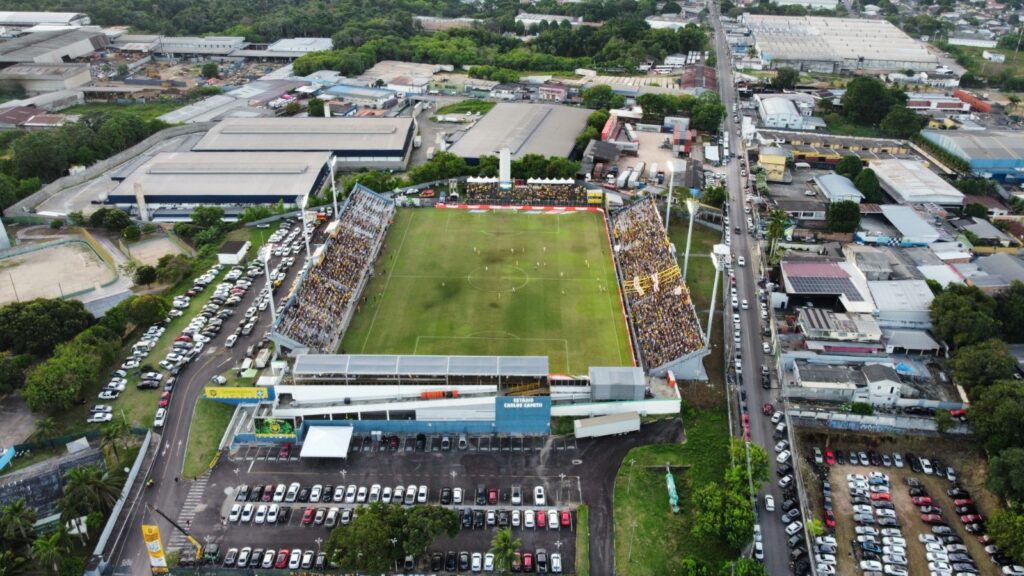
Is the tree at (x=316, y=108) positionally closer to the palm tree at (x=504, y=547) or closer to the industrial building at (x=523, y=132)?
the industrial building at (x=523, y=132)

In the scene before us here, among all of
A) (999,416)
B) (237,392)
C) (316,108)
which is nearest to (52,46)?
(316,108)

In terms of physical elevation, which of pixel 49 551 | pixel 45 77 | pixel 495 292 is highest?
pixel 45 77

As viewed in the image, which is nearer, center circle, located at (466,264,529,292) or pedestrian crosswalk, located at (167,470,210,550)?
pedestrian crosswalk, located at (167,470,210,550)

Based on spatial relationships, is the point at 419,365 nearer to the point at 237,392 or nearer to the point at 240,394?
the point at 240,394

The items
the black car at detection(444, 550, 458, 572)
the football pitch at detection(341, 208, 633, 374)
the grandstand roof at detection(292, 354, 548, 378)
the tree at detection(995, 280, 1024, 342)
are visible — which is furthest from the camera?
the football pitch at detection(341, 208, 633, 374)

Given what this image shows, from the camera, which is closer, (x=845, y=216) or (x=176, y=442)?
(x=176, y=442)

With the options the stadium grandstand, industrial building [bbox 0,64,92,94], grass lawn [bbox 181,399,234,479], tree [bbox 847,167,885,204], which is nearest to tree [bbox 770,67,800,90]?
tree [bbox 847,167,885,204]

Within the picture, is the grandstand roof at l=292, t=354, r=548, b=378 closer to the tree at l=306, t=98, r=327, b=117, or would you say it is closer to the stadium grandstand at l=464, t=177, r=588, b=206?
the stadium grandstand at l=464, t=177, r=588, b=206

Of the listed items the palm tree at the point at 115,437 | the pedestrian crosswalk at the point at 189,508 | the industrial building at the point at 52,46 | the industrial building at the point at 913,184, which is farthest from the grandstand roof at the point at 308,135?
the industrial building at the point at 913,184
